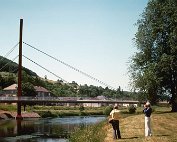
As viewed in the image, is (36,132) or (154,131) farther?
(36,132)

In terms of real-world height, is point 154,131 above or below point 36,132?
above

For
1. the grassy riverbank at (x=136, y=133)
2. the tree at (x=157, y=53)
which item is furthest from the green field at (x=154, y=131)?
the tree at (x=157, y=53)

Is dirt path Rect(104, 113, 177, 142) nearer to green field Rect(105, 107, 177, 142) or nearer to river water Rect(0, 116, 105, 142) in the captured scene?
green field Rect(105, 107, 177, 142)

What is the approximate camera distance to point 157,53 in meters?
41.1

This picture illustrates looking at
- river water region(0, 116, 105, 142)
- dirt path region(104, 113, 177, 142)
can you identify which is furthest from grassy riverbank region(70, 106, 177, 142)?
river water region(0, 116, 105, 142)

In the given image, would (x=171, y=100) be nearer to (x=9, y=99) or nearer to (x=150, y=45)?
(x=150, y=45)

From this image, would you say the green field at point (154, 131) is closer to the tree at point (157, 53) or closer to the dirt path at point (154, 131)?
the dirt path at point (154, 131)

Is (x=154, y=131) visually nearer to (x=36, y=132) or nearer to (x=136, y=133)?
(x=136, y=133)

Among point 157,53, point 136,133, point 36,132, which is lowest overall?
point 36,132

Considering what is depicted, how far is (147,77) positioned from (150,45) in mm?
5194

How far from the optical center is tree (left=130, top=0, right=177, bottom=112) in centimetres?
3841

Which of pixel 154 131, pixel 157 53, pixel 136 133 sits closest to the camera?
pixel 136 133

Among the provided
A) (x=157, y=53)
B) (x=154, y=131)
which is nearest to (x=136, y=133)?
(x=154, y=131)

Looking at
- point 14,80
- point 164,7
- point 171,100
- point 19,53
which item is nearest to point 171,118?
point 171,100
